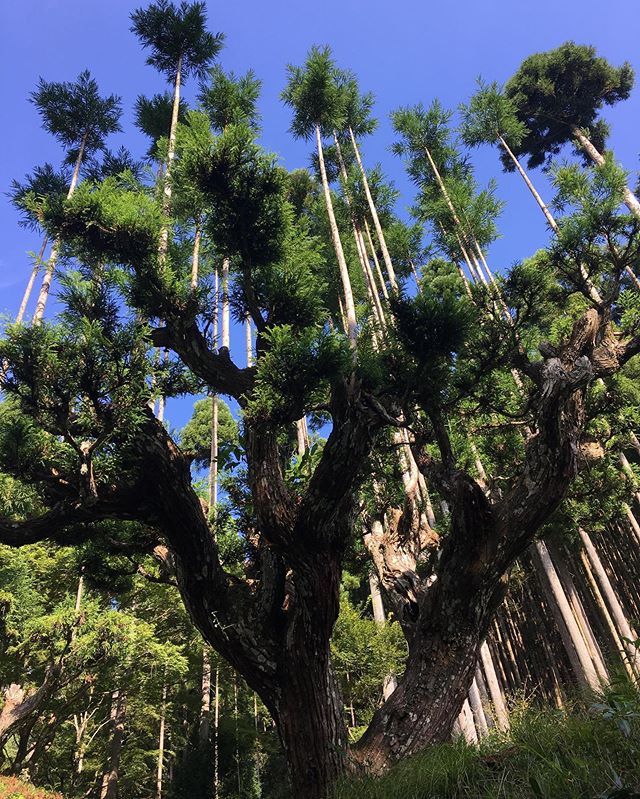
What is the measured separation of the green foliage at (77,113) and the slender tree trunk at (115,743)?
1444 cm

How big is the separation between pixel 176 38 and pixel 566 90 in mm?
15373

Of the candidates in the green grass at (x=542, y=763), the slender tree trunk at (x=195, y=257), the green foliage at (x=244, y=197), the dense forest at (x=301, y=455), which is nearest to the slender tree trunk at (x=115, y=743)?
the dense forest at (x=301, y=455)

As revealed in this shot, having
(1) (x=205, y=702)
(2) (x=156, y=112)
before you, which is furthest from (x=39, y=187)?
(1) (x=205, y=702)

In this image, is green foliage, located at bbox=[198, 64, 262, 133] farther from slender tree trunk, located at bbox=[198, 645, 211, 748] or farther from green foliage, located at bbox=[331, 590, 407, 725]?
slender tree trunk, located at bbox=[198, 645, 211, 748]

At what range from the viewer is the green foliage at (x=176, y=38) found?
1006 centimetres

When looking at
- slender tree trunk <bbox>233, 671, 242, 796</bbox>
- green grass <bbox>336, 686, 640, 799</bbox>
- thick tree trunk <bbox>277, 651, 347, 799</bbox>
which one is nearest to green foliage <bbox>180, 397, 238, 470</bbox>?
slender tree trunk <bbox>233, 671, 242, 796</bbox>

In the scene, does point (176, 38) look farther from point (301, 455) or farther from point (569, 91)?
point (569, 91)

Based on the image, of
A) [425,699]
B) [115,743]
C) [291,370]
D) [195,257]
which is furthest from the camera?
[115,743]

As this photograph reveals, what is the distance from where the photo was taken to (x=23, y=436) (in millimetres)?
4848

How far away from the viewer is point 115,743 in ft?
44.6

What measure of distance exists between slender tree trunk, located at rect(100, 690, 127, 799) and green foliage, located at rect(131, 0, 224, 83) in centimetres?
1550

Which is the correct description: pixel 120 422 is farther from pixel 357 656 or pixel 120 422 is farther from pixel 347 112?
pixel 347 112

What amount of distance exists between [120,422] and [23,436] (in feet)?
3.16

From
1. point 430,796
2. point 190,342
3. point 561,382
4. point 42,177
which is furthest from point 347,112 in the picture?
point 430,796
